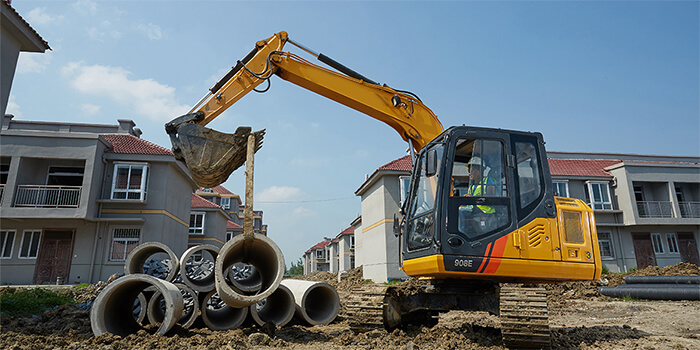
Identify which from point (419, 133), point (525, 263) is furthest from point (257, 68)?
point (525, 263)

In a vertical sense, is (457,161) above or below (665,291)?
above

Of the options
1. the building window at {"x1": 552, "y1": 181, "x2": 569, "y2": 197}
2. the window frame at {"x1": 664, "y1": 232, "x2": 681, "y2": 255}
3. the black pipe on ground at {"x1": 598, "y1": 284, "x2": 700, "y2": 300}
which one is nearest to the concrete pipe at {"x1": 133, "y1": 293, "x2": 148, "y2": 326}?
the black pipe on ground at {"x1": 598, "y1": 284, "x2": 700, "y2": 300}

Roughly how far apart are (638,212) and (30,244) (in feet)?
118

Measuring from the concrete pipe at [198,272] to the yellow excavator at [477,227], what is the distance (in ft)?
7.01

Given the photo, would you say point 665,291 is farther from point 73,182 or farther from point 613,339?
point 73,182

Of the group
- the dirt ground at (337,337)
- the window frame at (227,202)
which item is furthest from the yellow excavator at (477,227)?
the window frame at (227,202)

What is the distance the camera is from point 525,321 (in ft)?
17.0

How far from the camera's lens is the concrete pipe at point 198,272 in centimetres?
761

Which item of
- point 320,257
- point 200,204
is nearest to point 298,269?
point 320,257

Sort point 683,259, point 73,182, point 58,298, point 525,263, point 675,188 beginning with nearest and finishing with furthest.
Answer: point 525,263 < point 58,298 < point 73,182 < point 683,259 < point 675,188

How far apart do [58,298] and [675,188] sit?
36140 mm

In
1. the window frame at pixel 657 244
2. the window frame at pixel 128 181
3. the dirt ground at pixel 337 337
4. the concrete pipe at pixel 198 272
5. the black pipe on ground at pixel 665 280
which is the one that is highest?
the window frame at pixel 128 181

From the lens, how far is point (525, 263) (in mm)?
5719

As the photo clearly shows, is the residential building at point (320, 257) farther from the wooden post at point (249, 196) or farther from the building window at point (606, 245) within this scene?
the wooden post at point (249, 196)
